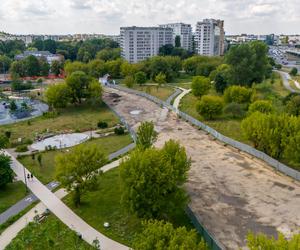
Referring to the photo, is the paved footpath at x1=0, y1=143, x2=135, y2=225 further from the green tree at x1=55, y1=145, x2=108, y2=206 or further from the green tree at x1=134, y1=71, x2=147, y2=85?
the green tree at x1=134, y1=71, x2=147, y2=85

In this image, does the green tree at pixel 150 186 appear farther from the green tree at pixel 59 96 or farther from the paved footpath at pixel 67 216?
the green tree at pixel 59 96

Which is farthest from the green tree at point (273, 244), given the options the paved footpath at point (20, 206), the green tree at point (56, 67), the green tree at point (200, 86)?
the green tree at point (56, 67)

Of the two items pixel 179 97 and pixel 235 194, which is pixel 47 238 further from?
pixel 179 97

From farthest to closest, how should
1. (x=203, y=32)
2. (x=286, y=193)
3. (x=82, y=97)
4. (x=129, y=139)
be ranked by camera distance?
(x=203, y=32)
(x=82, y=97)
(x=129, y=139)
(x=286, y=193)

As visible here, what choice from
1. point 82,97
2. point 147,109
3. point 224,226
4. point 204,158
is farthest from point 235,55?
point 224,226

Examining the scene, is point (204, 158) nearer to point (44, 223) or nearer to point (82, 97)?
point (44, 223)

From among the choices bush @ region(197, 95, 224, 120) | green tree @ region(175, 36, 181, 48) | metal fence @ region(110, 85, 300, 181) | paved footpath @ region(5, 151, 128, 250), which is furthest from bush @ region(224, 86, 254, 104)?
green tree @ region(175, 36, 181, 48)

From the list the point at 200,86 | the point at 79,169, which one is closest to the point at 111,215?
the point at 79,169
